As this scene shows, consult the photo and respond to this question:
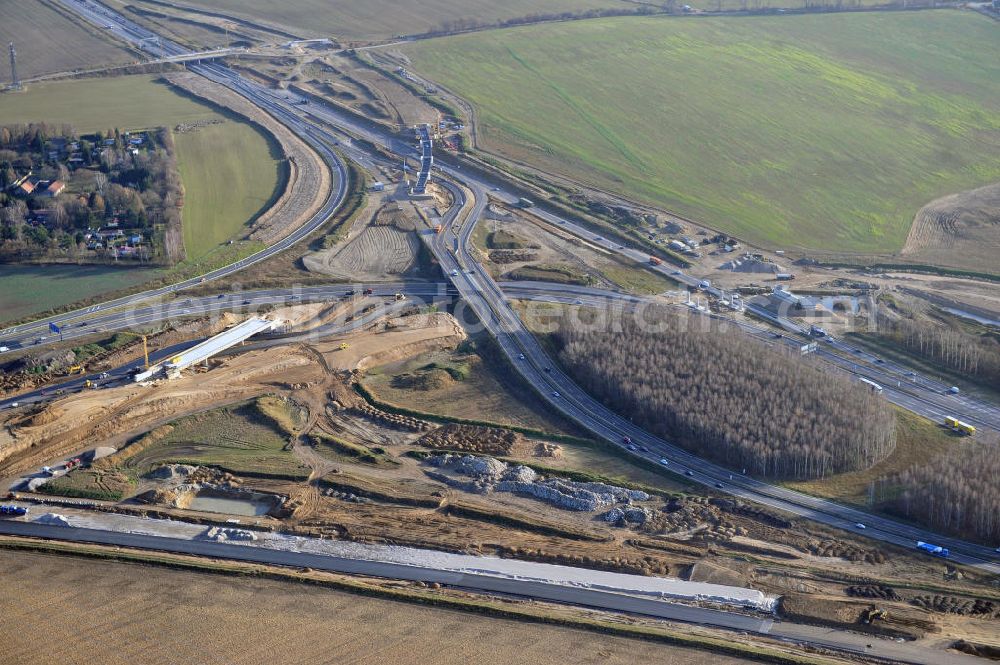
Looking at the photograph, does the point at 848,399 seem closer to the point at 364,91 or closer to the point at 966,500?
the point at 966,500

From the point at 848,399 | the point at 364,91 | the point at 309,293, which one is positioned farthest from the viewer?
the point at 364,91

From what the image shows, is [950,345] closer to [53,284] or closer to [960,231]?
[960,231]

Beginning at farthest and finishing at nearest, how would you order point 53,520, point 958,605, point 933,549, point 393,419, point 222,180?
1. point 222,180
2. point 393,419
3. point 53,520
4. point 933,549
5. point 958,605

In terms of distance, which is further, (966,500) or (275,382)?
(275,382)

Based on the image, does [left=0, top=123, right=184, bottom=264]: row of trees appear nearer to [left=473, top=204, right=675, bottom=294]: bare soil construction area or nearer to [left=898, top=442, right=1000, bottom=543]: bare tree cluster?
[left=473, top=204, right=675, bottom=294]: bare soil construction area

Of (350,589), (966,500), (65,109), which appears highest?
(65,109)

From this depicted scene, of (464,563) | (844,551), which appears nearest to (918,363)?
(844,551)

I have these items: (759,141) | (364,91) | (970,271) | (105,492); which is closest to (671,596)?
(105,492)
